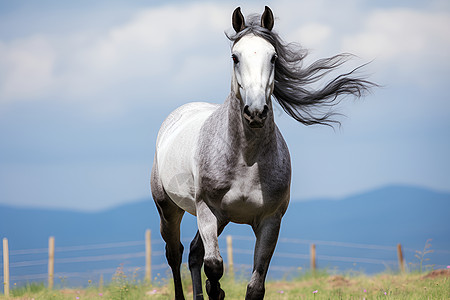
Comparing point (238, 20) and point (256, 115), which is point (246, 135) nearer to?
point (256, 115)

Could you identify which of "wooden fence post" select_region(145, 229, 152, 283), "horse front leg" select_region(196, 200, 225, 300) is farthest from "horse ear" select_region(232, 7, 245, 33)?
"wooden fence post" select_region(145, 229, 152, 283)

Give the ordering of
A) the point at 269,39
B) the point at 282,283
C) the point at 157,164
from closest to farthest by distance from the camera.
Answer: the point at 269,39 < the point at 157,164 < the point at 282,283

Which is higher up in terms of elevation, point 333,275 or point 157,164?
point 157,164

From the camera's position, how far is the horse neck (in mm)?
4281

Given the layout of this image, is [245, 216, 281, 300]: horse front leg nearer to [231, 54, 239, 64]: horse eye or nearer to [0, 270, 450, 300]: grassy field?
[231, 54, 239, 64]: horse eye

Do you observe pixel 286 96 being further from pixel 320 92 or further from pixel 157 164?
pixel 157 164

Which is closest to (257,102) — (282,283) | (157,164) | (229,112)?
(229,112)

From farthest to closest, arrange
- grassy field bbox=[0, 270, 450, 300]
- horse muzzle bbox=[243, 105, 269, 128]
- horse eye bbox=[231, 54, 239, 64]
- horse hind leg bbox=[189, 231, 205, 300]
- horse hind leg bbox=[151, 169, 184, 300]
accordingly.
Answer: grassy field bbox=[0, 270, 450, 300] → horse hind leg bbox=[151, 169, 184, 300] → horse hind leg bbox=[189, 231, 205, 300] → horse eye bbox=[231, 54, 239, 64] → horse muzzle bbox=[243, 105, 269, 128]

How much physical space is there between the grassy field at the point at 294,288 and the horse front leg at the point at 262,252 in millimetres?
2195

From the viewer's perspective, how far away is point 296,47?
15.3 feet

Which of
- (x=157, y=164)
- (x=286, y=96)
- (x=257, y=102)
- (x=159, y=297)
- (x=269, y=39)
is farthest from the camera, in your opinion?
(x=159, y=297)

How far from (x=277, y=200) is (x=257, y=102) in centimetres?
106

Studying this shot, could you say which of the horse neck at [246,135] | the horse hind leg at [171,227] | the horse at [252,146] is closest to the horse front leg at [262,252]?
the horse at [252,146]

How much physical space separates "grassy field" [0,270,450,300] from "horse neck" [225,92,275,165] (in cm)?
286
